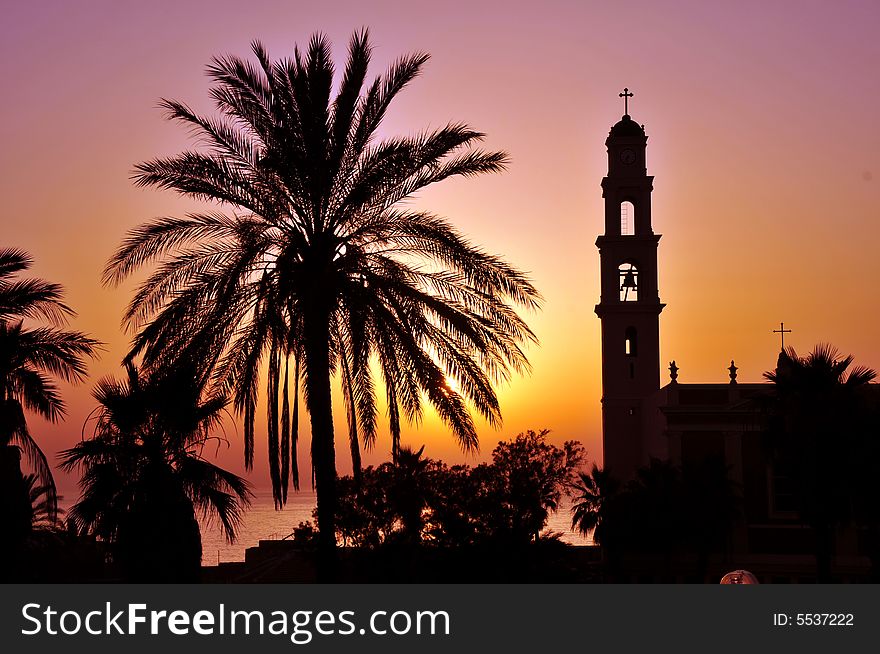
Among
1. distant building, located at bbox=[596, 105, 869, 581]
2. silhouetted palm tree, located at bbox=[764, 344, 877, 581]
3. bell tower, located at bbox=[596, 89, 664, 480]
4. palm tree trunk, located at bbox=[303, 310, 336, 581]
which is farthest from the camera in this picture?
bell tower, located at bbox=[596, 89, 664, 480]

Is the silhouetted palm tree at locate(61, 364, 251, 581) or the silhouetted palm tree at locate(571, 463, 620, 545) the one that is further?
the silhouetted palm tree at locate(571, 463, 620, 545)

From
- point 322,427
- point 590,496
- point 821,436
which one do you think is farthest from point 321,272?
point 590,496

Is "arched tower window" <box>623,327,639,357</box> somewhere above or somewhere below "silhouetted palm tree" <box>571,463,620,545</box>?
above

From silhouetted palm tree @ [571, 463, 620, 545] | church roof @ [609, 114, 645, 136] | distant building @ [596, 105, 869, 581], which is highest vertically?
church roof @ [609, 114, 645, 136]

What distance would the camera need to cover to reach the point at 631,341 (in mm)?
48719

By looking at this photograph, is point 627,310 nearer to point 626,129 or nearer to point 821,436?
point 626,129

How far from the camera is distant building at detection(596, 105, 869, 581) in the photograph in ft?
137

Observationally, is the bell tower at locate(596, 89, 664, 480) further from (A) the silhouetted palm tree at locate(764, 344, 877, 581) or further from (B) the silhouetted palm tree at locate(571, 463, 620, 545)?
(A) the silhouetted palm tree at locate(764, 344, 877, 581)

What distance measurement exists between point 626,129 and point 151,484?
113ft

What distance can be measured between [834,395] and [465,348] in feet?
46.6

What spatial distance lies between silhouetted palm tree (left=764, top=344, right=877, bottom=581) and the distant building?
37.8 feet

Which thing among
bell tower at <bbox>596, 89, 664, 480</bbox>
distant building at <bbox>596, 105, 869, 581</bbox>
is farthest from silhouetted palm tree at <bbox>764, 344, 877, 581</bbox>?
bell tower at <bbox>596, 89, 664, 480</bbox>

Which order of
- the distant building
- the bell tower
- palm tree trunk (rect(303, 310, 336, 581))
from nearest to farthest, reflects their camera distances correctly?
palm tree trunk (rect(303, 310, 336, 581)) → the distant building → the bell tower

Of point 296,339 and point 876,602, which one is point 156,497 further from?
point 876,602
